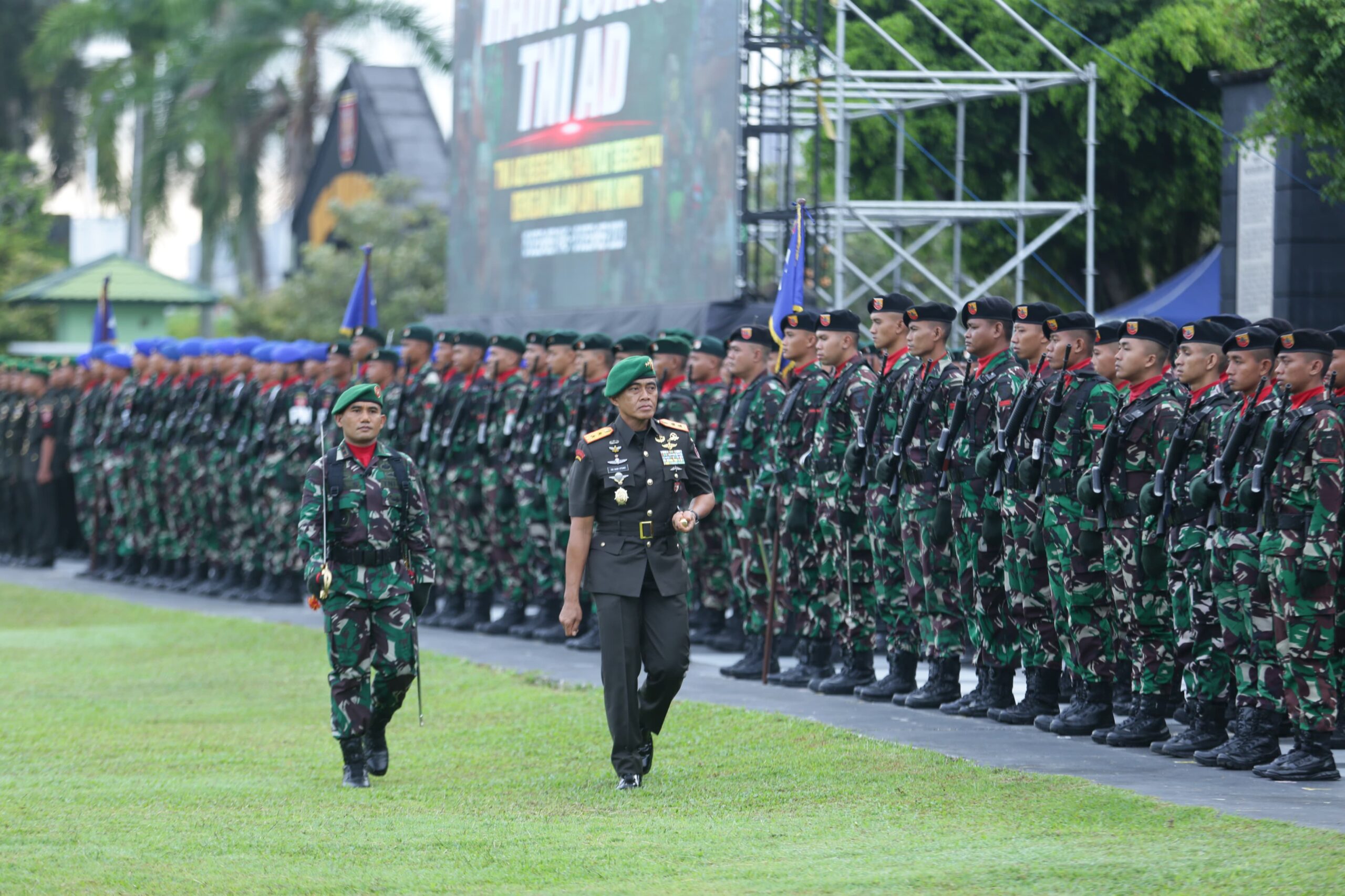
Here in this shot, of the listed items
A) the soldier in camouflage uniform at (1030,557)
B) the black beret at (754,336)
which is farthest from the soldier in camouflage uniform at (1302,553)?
the black beret at (754,336)

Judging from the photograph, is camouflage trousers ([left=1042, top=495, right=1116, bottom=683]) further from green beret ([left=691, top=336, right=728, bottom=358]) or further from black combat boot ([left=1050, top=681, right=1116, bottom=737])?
green beret ([left=691, top=336, right=728, bottom=358])

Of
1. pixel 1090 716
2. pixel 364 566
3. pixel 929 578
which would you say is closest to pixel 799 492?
pixel 929 578

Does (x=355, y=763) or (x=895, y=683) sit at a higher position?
(x=895, y=683)

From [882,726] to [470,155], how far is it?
12.5m

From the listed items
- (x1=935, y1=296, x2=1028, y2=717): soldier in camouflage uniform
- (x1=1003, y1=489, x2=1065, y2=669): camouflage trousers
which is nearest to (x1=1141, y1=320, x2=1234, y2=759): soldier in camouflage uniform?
(x1=1003, y1=489, x2=1065, y2=669): camouflage trousers

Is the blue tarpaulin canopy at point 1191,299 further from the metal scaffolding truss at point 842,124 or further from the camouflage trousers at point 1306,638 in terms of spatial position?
the camouflage trousers at point 1306,638

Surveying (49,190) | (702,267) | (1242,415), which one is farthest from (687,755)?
(49,190)

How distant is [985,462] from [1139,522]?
0.97m

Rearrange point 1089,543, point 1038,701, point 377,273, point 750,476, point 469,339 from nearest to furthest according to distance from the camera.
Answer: point 1089,543 < point 1038,701 < point 750,476 < point 469,339 < point 377,273

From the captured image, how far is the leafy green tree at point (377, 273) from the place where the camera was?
3262 centimetres

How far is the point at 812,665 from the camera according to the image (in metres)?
12.3

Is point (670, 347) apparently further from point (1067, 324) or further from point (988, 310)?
point (1067, 324)

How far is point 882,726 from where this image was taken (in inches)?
417

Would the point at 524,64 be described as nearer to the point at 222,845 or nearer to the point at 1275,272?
the point at 1275,272
